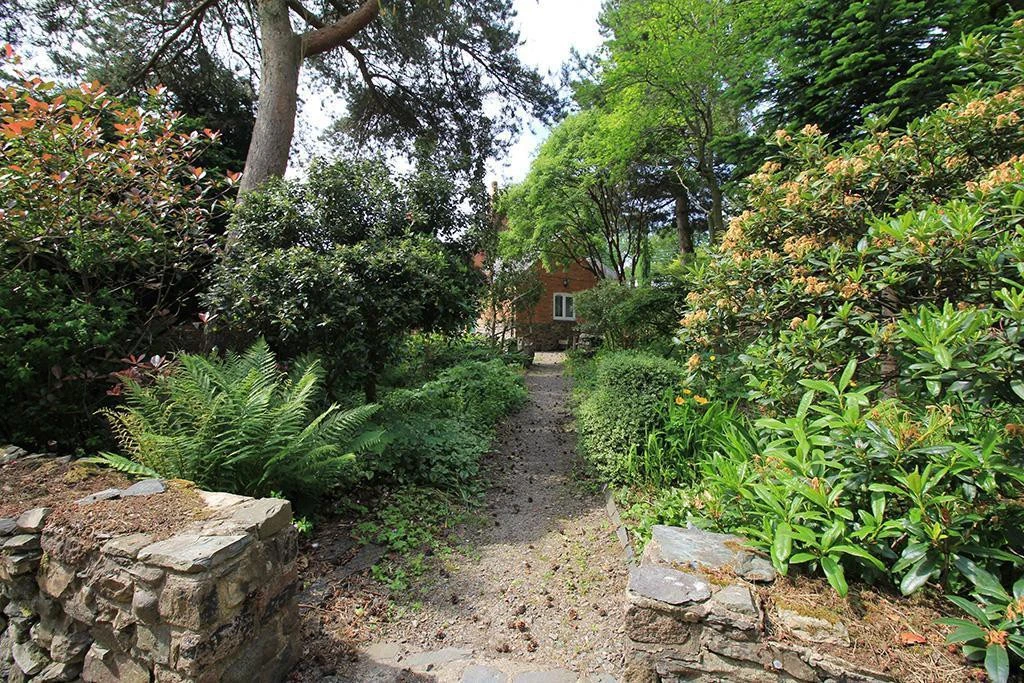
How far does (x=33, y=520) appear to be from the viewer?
79.9 inches

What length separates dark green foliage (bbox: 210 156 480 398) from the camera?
4180 mm

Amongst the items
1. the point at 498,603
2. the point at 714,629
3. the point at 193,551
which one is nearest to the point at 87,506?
the point at 193,551

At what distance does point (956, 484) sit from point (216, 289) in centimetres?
543

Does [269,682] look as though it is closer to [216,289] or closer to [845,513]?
[845,513]

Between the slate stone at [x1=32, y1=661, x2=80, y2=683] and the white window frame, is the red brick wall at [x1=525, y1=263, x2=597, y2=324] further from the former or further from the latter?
the slate stone at [x1=32, y1=661, x2=80, y2=683]

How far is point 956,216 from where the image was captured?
215 cm

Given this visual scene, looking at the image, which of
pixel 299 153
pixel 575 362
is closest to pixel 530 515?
pixel 575 362

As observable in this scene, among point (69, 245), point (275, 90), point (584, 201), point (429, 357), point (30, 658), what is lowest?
point (30, 658)

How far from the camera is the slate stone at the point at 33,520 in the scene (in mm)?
2012

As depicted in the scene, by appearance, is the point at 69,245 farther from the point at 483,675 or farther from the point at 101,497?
the point at 483,675

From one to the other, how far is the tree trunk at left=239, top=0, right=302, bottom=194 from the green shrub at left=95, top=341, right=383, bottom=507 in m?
3.53

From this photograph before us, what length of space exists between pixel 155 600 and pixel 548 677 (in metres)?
1.72

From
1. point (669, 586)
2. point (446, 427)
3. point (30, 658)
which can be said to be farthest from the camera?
point (446, 427)

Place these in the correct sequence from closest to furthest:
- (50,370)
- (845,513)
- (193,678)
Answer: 1. (193,678)
2. (845,513)
3. (50,370)
